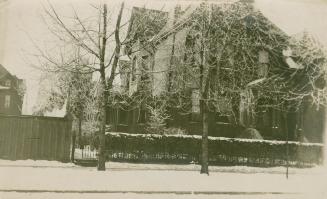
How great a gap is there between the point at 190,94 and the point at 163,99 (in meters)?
0.66

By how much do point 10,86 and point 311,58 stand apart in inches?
212

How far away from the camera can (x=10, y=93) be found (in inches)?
287

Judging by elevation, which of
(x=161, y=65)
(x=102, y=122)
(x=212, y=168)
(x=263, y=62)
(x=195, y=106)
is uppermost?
(x=263, y=62)

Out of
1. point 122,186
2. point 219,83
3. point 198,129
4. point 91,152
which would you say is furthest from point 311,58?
point 91,152

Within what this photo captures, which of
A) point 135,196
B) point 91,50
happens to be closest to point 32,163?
point 91,50

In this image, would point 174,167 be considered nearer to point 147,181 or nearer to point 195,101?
point 147,181

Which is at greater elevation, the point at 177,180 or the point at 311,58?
the point at 311,58

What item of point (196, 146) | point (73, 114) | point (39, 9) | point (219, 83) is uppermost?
point (39, 9)

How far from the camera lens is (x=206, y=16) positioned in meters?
8.62

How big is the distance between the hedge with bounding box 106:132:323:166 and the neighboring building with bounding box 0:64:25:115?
2467mm

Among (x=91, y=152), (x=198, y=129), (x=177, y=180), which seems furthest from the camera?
(x=198, y=129)

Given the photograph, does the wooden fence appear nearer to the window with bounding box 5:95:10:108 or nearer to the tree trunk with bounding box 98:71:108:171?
the window with bounding box 5:95:10:108

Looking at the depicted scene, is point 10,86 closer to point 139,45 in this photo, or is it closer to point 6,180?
point 6,180

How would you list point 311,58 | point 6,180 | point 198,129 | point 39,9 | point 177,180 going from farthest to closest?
point 198,129, point 311,58, point 177,180, point 39,9, point 6,180
